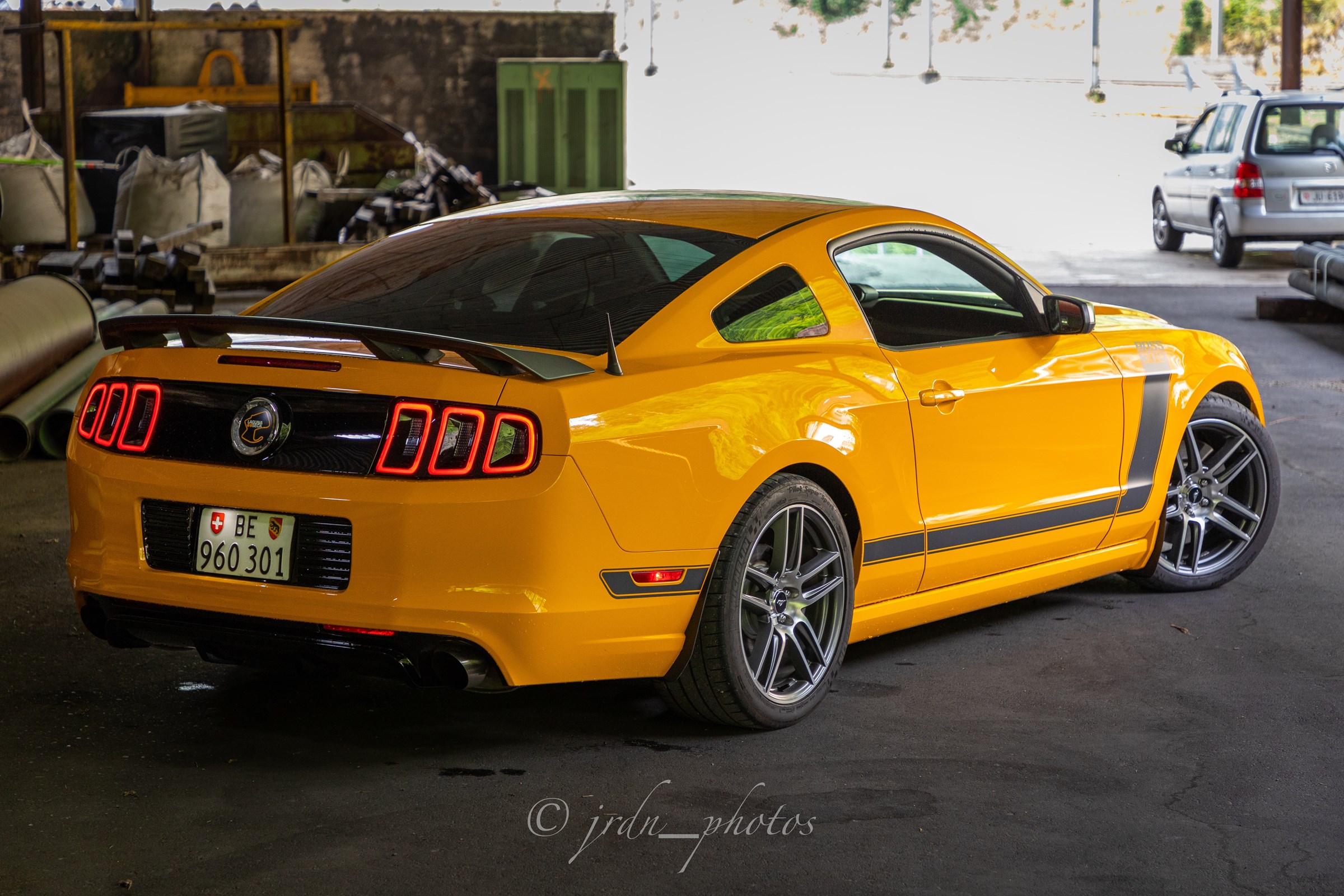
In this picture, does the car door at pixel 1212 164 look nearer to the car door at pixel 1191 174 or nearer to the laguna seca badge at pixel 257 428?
the car door at pixel 1191 174

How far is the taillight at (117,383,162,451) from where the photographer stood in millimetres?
4191

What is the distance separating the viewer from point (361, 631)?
3.90 metres

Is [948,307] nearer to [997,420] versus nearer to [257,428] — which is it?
[997,420]

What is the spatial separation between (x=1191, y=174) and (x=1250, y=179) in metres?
1.77

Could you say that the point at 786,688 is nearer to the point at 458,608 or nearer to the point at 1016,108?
the point at 458,608

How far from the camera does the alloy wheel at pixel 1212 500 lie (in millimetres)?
6066

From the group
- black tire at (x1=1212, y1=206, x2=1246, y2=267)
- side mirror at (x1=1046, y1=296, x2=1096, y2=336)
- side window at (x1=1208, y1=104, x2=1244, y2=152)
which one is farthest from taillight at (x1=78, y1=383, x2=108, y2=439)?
side window at (x1=1208, y1=104, x2=1244, y2=152)

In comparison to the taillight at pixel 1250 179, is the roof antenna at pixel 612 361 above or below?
below

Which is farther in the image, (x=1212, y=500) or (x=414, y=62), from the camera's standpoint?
(x=414, y=62)

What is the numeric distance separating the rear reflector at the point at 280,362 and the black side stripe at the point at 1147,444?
290 cm

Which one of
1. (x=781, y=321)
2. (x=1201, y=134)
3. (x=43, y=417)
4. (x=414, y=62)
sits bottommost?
(x=43, y=417)

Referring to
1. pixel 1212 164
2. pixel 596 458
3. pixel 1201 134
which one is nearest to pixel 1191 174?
pixel 1201 134

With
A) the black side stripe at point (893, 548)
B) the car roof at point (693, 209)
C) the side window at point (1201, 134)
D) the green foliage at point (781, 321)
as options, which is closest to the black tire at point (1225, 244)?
the side window at point (1201, 134)

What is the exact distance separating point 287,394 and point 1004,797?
197 cm
